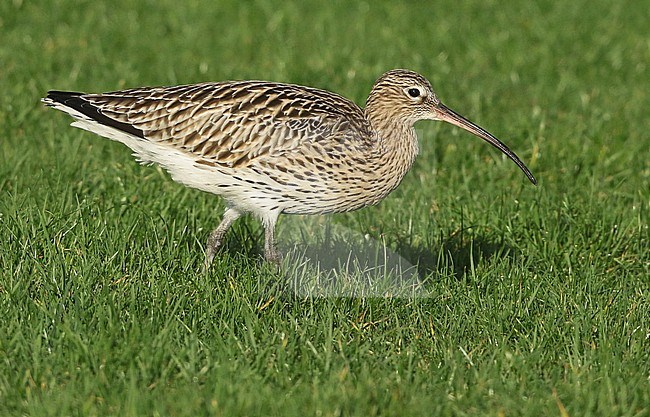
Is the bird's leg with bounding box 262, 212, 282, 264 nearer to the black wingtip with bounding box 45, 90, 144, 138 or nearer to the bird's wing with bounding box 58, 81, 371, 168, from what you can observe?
the bird's wing with bounding box 58, 81, 371, 168

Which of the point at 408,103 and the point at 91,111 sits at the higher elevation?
the point at 408,103

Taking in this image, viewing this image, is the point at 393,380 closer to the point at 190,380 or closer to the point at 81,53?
the point at 190,380

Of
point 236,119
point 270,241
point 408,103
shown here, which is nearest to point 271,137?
point 236,119

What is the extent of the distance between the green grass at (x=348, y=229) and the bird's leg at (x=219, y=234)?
9 cm

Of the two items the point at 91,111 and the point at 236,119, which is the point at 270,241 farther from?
the point at 91,111

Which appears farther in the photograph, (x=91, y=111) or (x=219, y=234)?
(x=219, y=234)

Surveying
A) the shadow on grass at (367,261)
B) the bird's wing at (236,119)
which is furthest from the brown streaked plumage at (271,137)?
the shadow on grass at (367,261)

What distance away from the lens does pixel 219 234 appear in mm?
7258

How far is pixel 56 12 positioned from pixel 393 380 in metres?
9.08

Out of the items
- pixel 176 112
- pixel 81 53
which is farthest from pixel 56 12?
pixel 176 112

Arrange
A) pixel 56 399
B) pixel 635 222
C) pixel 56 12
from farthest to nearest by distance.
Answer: pixel 56 12, pixel 635 222, pixel 56 399

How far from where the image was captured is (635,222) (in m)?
8.21

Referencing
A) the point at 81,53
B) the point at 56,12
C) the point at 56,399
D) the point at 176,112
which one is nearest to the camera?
the point at 56,399

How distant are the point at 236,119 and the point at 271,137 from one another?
273 millimetres
